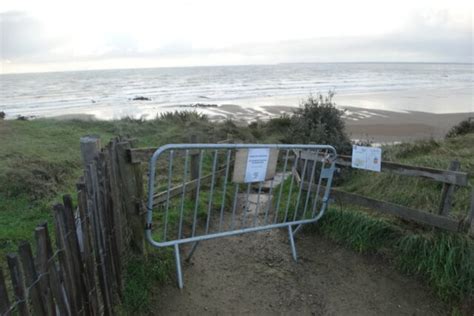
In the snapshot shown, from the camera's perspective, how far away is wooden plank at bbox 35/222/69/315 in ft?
6.10

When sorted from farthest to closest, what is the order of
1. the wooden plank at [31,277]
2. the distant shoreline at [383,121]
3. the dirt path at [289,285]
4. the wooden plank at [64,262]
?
1. the distant shoreline at [383,121]
2. the dirt path at [289,285]
3. the wooden plank at [64,262]
4. the wooden plank at [31,277]

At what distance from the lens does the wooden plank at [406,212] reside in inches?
160

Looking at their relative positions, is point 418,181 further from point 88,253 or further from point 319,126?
point 88,253

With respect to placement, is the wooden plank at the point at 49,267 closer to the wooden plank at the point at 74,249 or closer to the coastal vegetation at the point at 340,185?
the wooden plank at the point at 74,249

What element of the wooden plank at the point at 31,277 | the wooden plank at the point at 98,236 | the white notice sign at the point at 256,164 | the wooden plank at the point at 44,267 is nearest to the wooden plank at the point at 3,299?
the wooden plank at the point at 31,277

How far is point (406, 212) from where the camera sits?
14.5 ft

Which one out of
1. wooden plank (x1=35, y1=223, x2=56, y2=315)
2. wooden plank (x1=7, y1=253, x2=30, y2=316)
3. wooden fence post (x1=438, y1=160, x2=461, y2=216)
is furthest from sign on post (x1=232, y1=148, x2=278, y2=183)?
wooden plank (x1=7, y1=253, x2=30, y2=316)

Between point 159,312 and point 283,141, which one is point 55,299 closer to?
point 159,312

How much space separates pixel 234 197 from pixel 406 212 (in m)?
2.56

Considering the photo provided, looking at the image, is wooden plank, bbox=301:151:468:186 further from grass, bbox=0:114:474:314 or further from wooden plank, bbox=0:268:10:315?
wooden plank, bbox=0:268:10:315

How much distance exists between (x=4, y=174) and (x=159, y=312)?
4.63 meters

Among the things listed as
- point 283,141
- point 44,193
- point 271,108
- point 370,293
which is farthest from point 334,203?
point 271,108

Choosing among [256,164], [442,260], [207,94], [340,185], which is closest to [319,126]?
[340,185]

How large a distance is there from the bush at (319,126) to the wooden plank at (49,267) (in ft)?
22.9
